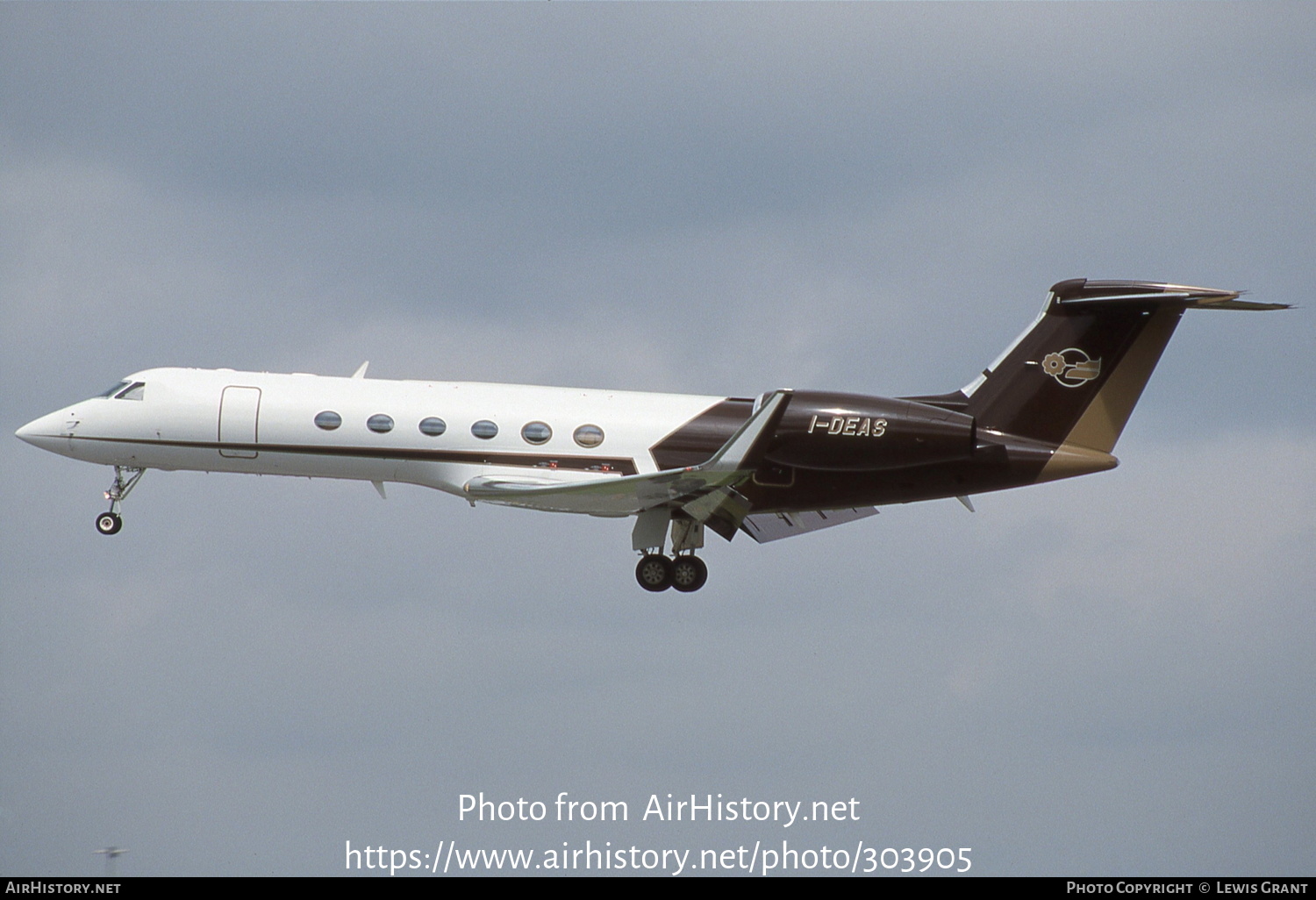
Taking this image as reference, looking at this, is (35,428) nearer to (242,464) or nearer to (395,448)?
(242,464)

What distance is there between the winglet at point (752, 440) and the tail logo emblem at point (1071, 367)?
547cm

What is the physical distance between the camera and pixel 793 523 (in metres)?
33.3

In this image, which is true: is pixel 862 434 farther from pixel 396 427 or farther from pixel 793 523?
pixel 396 427

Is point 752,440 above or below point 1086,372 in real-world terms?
below

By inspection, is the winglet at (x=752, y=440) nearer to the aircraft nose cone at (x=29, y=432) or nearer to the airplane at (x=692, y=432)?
the airplane at (x=692, y=432)

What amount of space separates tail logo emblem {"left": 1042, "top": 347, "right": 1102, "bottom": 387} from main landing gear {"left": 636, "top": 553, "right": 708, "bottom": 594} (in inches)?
285

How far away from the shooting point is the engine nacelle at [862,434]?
97.3ft

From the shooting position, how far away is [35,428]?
3309 centimetres

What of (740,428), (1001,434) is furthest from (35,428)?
(1001,434)

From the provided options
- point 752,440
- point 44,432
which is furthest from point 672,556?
point 44,432

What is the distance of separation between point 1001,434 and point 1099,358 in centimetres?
222

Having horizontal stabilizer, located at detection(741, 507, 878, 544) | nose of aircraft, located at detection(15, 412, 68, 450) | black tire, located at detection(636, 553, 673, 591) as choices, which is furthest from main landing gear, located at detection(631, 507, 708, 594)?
nose of aircraft, located at detection(15, 412, 68, 450)

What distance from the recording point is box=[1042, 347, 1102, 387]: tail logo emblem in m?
31.1

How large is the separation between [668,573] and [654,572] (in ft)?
0.85
